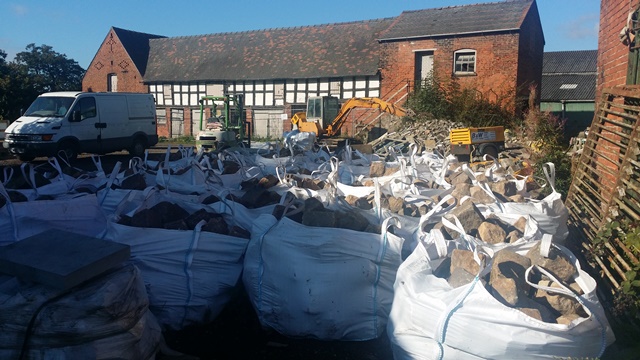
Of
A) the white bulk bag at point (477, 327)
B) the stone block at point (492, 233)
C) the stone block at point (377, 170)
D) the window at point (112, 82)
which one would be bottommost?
the white bulk bag at point (477, 327)

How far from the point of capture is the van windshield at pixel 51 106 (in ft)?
51.0

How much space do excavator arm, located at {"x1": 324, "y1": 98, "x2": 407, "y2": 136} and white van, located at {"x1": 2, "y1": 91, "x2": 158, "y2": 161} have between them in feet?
22.7

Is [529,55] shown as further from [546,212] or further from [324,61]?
[546,212]

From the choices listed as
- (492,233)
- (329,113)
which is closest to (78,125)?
(329,113)

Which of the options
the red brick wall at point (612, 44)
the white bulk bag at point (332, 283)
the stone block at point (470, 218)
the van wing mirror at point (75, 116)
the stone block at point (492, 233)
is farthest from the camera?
the van wing mirror at point (75, 116)

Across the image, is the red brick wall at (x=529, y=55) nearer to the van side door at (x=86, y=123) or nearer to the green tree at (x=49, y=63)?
the van side door at (x=86, y=123)

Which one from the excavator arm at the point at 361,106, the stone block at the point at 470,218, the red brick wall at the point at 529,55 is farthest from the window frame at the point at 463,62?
the stone block at the point at 470,218

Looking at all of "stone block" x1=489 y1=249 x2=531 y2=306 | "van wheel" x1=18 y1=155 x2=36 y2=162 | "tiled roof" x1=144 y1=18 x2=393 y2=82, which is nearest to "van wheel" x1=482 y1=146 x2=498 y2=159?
"stone block" x1=489 y1=249 x2=531 y2=306

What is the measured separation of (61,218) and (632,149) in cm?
411

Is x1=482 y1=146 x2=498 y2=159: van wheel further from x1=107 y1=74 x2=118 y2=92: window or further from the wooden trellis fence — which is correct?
x1=107 y1=74 x2=118 y2=92: window

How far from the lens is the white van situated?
1501cm

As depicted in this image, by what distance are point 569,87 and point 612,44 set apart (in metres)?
32.1

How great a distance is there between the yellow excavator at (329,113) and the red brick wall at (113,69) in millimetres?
16157

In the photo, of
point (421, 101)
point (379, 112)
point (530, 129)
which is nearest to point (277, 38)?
point (379, 112)
